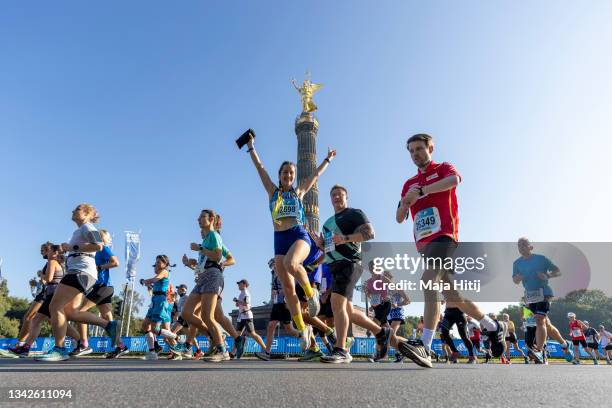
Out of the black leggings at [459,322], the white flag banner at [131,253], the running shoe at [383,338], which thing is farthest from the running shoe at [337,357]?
the white flag banner at [131,253]

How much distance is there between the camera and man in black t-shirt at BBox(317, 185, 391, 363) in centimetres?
360

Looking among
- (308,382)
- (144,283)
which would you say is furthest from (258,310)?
(308,382)

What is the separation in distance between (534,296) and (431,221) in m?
4.10

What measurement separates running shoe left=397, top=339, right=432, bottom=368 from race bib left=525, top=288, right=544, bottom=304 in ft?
13.6

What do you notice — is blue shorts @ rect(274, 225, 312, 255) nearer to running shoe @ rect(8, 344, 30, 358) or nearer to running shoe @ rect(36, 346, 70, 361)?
running shoe @ rect(36, 346, 70, 361)

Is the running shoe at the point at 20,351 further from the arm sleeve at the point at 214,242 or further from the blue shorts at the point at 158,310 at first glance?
the arm sleeve at the point at 214,242

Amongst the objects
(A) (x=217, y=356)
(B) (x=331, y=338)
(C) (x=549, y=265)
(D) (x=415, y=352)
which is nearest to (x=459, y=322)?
(C) (x=549, y=265)

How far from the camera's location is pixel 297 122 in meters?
47.7

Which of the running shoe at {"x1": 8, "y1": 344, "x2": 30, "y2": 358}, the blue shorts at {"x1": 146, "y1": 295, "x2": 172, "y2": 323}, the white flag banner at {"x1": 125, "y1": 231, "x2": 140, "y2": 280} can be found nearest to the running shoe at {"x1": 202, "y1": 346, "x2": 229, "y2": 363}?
the blue shorts at {"x1": 146, "y1": 295, "x2": 172, "y2": 323}

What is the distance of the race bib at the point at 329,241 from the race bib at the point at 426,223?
2.57 ft

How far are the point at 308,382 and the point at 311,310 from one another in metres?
2.10

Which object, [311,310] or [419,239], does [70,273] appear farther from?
[419,239]

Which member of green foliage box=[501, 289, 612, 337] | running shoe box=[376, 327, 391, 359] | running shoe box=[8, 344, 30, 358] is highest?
running shoe box=[376, 327, 391, 359]

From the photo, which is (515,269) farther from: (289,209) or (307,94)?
(307,94)
